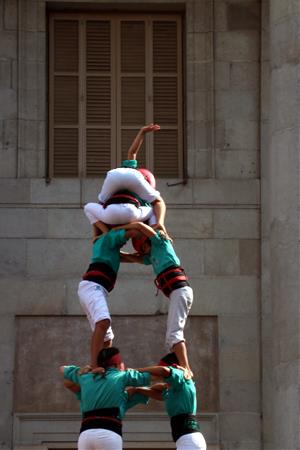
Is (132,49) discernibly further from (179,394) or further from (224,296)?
(179,394)

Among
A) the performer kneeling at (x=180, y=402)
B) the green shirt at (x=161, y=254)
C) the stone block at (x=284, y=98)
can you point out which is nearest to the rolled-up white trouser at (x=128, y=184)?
the green shirt at (x=161, y=254)

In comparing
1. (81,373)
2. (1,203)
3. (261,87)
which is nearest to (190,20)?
(261,87)

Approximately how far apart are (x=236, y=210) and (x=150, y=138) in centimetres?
167

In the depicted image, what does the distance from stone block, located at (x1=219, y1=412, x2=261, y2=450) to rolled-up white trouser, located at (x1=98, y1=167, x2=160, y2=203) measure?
6.81 meters

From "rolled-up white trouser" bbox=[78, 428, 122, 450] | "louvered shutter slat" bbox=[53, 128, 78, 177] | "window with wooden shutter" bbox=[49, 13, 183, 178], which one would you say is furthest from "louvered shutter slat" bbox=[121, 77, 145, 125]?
"rolled-up white trouser" bbox=[78, 428, 122, 450]

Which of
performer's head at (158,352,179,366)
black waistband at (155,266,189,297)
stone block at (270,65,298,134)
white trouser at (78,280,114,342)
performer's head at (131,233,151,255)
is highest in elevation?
stone block at (270,65,298,134)

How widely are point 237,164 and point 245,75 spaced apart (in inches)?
52.3

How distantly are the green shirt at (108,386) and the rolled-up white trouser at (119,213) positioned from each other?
1861 mm

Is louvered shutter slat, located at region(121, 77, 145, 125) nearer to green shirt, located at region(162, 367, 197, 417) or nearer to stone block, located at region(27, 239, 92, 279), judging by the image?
stone block, located at region(27, 239, 92, 279)

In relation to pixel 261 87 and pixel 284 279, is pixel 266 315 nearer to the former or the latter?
pixel 284 279

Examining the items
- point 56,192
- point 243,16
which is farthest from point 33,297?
point 243,16

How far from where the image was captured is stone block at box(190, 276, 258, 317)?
1254 inches

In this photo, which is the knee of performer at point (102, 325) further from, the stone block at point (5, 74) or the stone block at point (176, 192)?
the stone block at point (5, 74)

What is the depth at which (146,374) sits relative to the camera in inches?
948
